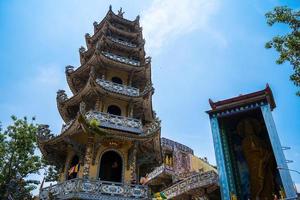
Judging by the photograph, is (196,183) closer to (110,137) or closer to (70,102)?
(110,137)

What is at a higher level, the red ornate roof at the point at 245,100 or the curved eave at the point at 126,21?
the curved eave at the point at 126,21

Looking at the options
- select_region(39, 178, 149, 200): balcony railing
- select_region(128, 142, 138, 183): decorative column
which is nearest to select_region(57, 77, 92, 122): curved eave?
select_region(128, 142, 138, 183): decorative column

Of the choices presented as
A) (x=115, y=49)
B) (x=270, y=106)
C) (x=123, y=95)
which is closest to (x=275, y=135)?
(x=270, y=106)

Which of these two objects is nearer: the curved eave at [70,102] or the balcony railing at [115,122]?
the balcony railing at [115,122]

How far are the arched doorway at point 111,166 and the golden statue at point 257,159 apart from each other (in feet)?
24.2

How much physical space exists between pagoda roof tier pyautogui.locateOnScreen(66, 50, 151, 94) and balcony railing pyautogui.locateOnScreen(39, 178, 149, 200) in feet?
28.2

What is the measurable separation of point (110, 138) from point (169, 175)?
1070 cm

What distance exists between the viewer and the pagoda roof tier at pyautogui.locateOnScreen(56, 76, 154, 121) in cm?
1641

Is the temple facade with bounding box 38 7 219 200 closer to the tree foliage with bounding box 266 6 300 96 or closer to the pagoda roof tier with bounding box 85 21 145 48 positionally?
the pagoda roof tier with bounding box 85 21 145 48

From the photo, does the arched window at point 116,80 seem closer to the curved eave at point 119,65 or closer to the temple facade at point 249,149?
the curved eave at point 119,65

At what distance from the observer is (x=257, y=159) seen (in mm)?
10180

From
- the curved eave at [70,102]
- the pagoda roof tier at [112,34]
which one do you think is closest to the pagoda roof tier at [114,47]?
the pagoda roof tier at [112,34]

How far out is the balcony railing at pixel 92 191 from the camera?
1229 centimetres

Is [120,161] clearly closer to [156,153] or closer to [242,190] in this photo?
[156,153]
